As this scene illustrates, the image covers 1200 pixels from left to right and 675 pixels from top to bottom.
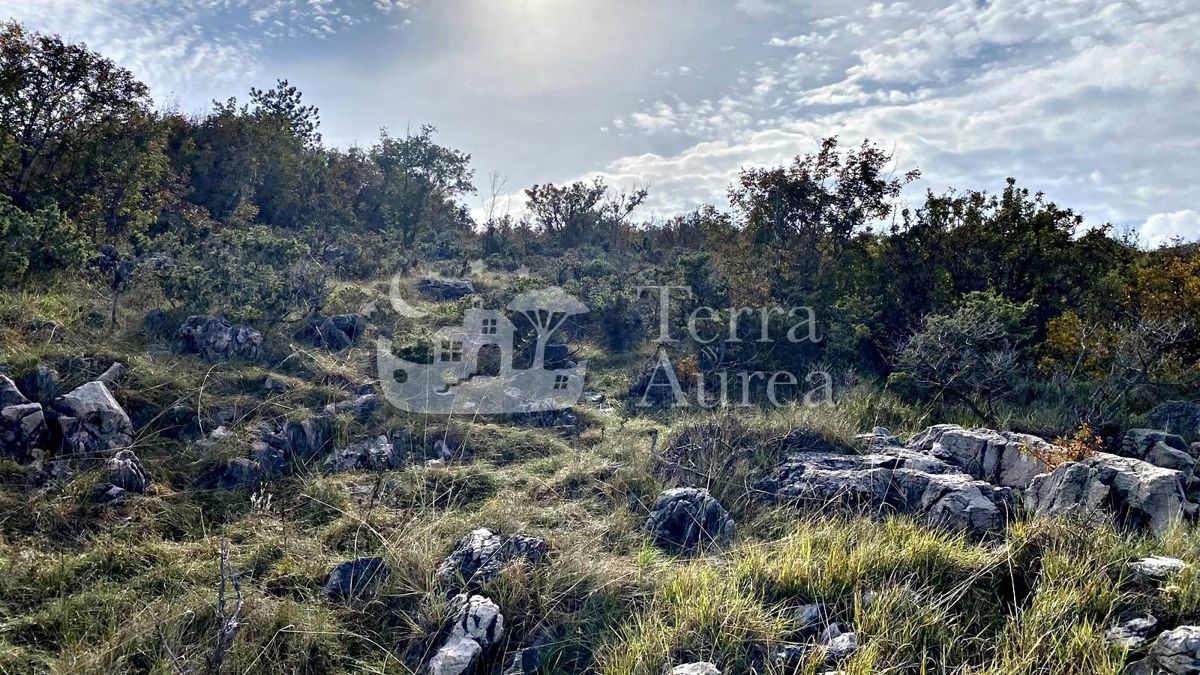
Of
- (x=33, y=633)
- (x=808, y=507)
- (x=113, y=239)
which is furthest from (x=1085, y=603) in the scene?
(x=113, y=239)

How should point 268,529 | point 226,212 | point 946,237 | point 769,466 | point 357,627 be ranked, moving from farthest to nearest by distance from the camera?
point 226,212, point 946,237, point 769,466, point 268,529, point 357,627

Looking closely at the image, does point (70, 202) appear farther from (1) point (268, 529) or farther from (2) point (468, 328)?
(1) point (268, 529)

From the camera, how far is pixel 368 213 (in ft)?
52.0

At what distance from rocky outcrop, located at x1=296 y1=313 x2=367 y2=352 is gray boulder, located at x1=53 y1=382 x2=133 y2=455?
Result: 282 centimetres

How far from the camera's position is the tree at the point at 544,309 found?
9.21 meters

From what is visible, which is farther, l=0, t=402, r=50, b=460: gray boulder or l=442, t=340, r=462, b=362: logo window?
l=442, t=340, r=462, b=362: logo window

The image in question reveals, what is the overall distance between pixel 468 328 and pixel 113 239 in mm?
5081

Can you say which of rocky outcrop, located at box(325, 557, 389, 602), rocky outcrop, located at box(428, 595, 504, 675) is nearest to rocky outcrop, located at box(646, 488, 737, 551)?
rocky outcrop, located at box(428, 595, 504, 675)

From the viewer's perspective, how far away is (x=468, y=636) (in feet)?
10.5

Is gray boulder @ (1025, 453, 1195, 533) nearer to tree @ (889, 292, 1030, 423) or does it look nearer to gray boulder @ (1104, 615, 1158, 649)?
gray boulder @ (1104, 615, 1158, 649)

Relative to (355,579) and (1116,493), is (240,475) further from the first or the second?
(1116,493)

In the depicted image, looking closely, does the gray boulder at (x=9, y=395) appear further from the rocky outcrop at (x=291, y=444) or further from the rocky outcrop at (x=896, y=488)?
the rocky outcrop at (x=896, y=488)

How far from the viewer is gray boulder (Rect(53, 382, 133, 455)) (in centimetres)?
482

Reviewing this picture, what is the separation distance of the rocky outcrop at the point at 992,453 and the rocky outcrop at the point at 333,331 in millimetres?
6579
